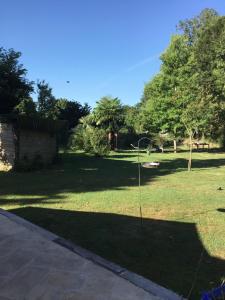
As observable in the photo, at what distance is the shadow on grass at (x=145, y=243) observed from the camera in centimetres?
454

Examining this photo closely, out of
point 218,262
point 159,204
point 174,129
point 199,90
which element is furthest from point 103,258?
point 174,129

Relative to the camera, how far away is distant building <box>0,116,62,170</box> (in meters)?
15.6

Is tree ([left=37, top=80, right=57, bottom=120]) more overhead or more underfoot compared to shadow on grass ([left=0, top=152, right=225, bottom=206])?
more overhead

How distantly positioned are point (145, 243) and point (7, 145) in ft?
36.9

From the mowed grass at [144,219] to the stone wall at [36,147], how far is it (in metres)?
2.73

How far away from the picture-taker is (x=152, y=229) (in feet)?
21.8

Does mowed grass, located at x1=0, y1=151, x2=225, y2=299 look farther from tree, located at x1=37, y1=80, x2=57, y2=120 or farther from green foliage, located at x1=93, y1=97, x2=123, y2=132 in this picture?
green foliage, located at x1=93, y1=97, x2=123, y2=132

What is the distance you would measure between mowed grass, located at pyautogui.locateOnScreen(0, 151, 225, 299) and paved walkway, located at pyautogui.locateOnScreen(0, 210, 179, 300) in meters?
0.41

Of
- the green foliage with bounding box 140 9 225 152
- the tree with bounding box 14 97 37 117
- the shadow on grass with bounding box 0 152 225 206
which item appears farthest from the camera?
the green foliage with bounding box 140 9 225 152

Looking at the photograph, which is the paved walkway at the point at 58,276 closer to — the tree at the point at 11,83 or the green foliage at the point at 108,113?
the tree at the point at 11,83

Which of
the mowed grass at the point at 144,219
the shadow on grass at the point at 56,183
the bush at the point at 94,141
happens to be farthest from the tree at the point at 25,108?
the bush at the point at 94,141

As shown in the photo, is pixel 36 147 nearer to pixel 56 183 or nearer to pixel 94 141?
pixel 56 183

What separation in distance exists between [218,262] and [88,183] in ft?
25.1

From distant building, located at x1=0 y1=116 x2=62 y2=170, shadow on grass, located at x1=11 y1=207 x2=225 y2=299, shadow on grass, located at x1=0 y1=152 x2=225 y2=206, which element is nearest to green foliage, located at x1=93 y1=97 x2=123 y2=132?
distant building, located at x1=0 y1=116 x2=62 y2=170
